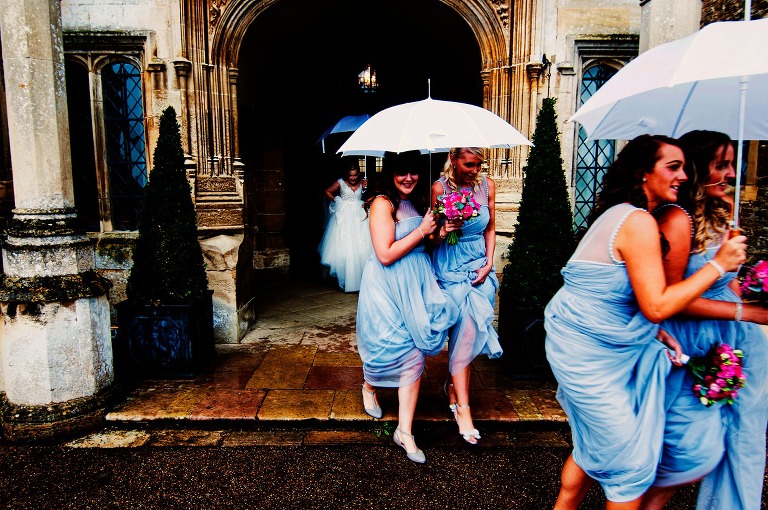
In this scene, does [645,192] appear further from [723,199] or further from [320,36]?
[320,36]

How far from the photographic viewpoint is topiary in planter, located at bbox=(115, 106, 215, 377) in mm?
4730

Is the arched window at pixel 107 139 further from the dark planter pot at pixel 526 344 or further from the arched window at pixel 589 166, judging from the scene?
the arched window at pixel 589 166

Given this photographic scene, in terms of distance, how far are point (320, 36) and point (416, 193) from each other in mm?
6308

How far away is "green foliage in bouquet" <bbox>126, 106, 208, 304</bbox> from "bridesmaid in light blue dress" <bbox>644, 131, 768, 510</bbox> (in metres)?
3.93

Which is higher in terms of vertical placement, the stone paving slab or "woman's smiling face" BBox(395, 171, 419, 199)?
"woman's smiling face" BBox(395, 171, 419, 199)

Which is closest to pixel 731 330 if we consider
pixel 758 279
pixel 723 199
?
pixel 758 279

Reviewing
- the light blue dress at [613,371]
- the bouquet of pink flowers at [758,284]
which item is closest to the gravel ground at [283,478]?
the light blue dress at [613,371]

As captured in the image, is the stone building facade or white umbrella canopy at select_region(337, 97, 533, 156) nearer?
white umbrella canopy at select_region(337, 97, 533, 156)

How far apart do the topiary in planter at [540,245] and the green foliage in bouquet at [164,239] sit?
117 inches

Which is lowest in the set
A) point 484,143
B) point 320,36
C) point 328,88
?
point 484,143

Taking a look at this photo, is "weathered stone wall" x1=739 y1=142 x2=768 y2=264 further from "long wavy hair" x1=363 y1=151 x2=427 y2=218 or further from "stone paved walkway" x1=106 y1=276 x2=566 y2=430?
"long wavy hair" x1=363 y1=151 x2=427 y2=218

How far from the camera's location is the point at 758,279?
2.12 metres

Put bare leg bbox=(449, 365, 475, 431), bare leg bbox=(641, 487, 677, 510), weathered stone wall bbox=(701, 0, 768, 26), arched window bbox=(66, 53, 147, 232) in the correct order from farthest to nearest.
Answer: arched window bbox=(66, 53, 147, 232) → weathered stone wall bbox=(701, 0, 768, 26) → bare leg bbox=(449, 365, 475, 431) → bare leg bbox=(641, 487, 677, 510)

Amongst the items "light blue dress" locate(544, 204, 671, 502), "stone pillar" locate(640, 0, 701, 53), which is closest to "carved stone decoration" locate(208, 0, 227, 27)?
"stone pillar" locate(640, 0, 701, 53)
